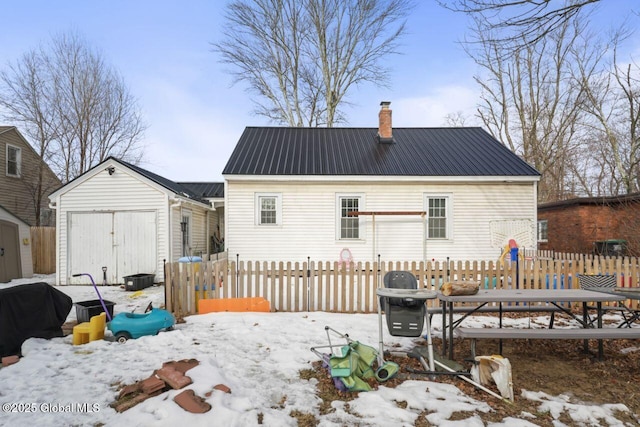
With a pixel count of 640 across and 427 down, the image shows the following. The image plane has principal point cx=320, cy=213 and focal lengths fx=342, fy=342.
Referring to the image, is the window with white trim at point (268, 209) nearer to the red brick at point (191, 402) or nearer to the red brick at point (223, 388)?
the red brick at point (223, 388)

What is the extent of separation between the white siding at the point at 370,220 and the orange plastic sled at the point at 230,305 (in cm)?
526

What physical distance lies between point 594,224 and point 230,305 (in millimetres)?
16240

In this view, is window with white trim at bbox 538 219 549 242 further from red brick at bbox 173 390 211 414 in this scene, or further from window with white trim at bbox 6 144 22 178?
window with white trim at bbox 6 144 22 178

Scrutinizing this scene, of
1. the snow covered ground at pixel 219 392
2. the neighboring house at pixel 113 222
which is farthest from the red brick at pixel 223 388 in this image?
the neighboring house at pixel 113 222

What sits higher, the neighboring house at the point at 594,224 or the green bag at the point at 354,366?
the neighboring house at the point at 594,224

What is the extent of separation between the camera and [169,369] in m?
3.58

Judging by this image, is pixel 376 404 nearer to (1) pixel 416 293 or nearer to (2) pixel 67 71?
(1) pixel 416 293

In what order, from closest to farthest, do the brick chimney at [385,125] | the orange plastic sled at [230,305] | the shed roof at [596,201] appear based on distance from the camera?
the orange plastic sled at [230,305] → the shed roof at [596,201] → the brick chimney at [385,125]

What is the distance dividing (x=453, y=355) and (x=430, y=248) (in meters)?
7.84

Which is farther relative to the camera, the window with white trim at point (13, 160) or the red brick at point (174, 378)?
the window with white trim at point (13, 160)

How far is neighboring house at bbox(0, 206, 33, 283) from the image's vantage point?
38.4ft

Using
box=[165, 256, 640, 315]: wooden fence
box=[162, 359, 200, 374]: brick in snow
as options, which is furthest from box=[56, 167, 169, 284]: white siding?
box=[162, 359, 200, 374]: brick in snow

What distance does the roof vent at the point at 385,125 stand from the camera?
14.8m

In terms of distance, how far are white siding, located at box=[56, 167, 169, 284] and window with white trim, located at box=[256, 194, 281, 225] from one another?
10.0 ft
